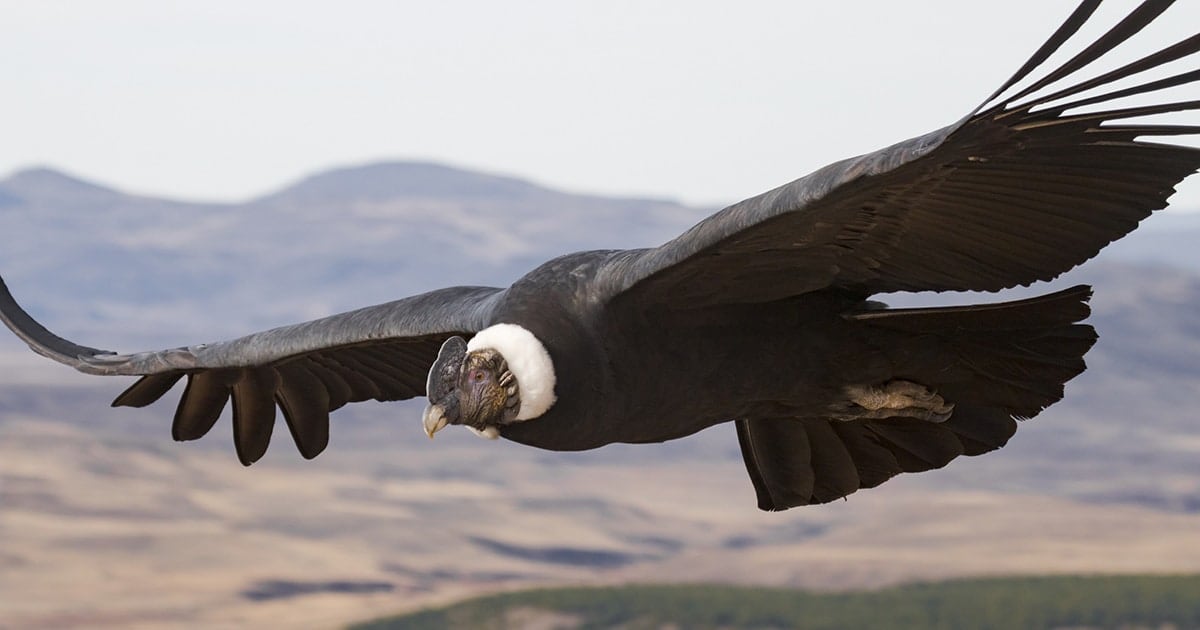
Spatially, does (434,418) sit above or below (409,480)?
above

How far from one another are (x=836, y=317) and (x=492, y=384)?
1.43m

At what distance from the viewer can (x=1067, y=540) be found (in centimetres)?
4231

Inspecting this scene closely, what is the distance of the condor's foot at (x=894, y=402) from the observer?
6.83 metres

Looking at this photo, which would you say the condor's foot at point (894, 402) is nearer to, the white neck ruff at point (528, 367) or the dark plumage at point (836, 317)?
the dark plumage at point (836, 317)

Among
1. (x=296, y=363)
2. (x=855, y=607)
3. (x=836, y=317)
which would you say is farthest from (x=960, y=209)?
(x=855, y=607)

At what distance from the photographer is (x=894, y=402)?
22.8 ft

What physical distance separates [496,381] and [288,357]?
1650mm

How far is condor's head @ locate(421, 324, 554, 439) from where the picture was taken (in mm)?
5910

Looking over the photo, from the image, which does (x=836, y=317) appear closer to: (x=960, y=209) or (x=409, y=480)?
(x=960, y=209)

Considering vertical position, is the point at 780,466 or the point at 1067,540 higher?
the point at 780,466

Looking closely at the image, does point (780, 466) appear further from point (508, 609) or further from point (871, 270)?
point (508, 609)

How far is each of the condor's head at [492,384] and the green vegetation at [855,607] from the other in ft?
43.4

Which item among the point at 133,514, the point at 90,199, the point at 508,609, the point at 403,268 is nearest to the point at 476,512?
the point at 133,514

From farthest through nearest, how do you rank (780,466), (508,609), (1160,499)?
(1160,499)
(508,609)
(780,466)
